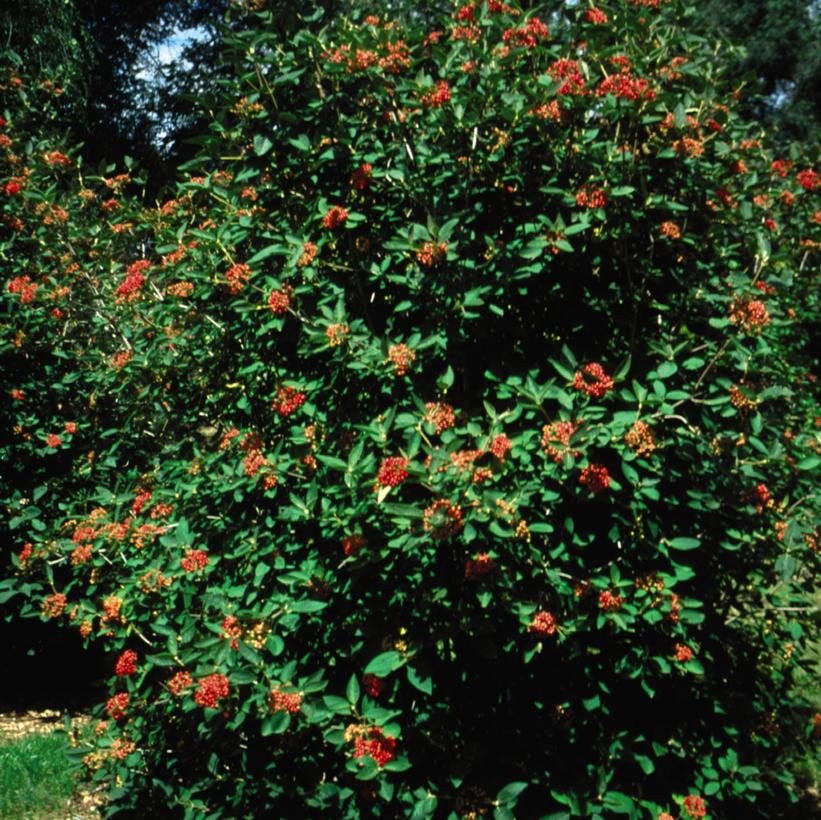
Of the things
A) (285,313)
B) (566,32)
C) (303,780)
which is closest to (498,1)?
(566,32)

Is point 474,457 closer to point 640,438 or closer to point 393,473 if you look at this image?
point 393,473

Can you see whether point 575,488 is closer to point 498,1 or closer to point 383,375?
point 383,375

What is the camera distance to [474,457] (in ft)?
7.68

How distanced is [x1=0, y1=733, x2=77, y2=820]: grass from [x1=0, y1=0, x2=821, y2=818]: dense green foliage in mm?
1166

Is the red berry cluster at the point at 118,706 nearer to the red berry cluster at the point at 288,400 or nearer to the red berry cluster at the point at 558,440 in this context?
the red berry cluster at the point at 288,400

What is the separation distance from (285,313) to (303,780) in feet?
5.30

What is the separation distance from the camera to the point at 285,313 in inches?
115

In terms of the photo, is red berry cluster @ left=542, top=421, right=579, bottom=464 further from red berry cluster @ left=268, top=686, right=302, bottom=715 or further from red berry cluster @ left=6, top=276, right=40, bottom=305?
red berry cluster @ left=6, top=276, right=40, bottom=305

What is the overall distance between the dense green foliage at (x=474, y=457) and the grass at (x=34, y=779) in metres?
1.17

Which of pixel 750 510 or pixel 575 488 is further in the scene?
pixel 750 510

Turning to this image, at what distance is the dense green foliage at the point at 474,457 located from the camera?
2.51m

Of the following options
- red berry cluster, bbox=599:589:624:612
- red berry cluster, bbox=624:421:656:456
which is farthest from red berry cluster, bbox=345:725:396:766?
red berry cluster, bbox=624:421:656:456

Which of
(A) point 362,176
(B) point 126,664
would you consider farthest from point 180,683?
(A) point 362,176

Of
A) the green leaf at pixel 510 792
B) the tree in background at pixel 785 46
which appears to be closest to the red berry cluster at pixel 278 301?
the green leaf at pixel 510 792
